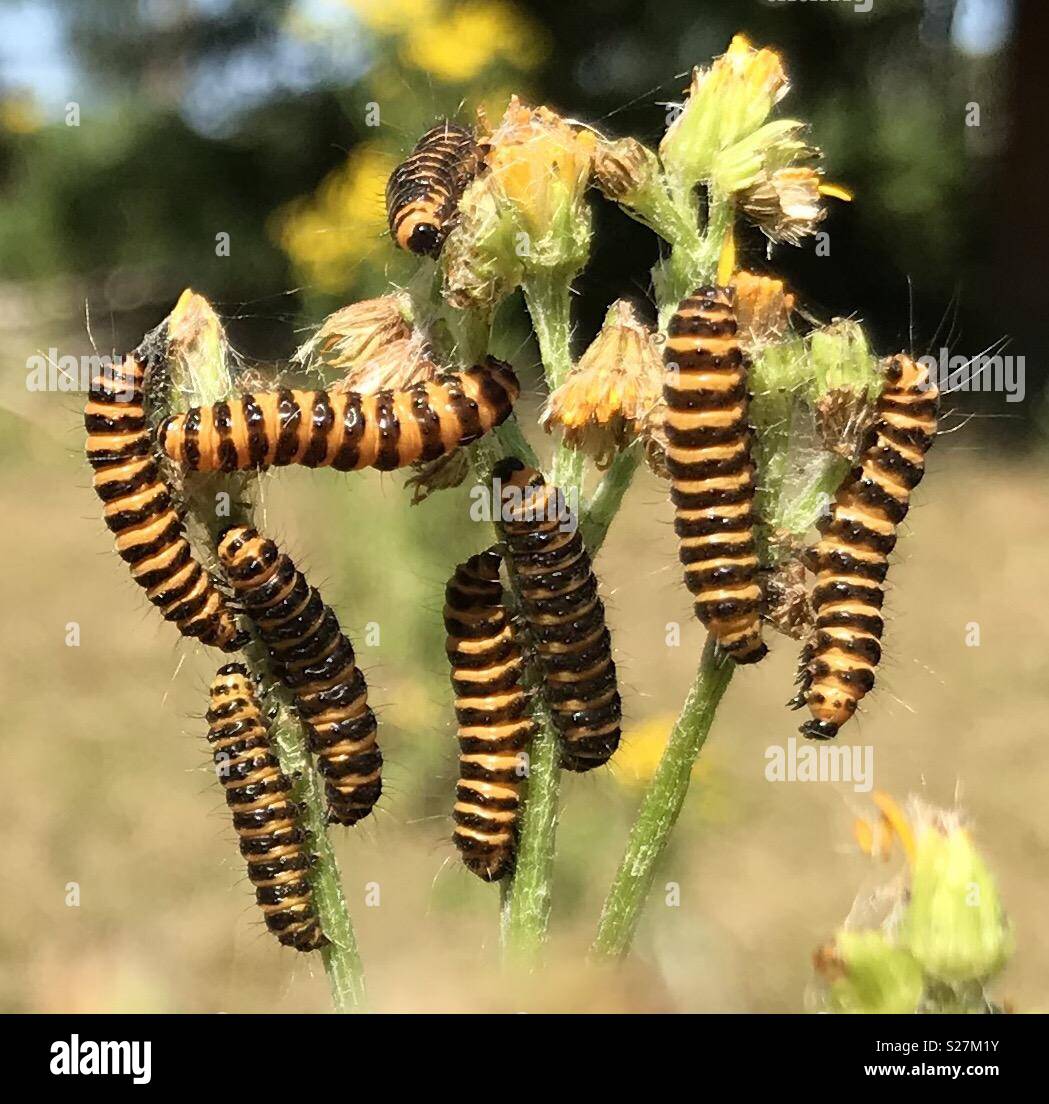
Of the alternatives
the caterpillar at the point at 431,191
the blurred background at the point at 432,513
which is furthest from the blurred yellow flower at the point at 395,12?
the caterpillar at the point at 431,191

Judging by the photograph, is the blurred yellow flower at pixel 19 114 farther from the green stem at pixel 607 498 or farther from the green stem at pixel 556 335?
the green stem at pixel 607 498

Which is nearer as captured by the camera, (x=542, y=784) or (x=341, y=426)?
(x=341, y=426)

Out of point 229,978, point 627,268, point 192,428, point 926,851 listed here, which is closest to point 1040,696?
Result: point 627,268

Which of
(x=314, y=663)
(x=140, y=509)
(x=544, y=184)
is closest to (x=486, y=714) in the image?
(x=314, y=663)

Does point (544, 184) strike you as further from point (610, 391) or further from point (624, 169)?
point (610, 391)
